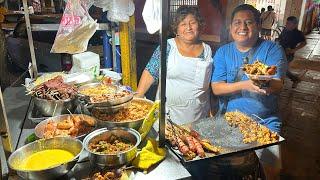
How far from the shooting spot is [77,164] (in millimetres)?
1823

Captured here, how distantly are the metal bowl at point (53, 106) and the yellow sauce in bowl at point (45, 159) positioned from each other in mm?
630

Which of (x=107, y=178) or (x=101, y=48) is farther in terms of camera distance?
(x=101, y=48)

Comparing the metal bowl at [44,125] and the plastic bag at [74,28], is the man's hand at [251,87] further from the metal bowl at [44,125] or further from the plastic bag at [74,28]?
the plastic bag at [74,28]

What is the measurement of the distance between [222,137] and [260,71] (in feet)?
2.65

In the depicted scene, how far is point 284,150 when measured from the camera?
4.79 m

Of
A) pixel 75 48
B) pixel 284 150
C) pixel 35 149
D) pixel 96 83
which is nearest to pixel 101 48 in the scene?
pixel 75 48

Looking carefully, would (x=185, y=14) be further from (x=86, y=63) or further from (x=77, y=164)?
(x=77, y=164)

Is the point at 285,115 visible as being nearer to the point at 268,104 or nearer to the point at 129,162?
the point at 268,104

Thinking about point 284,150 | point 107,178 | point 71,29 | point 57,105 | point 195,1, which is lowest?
point 284,150

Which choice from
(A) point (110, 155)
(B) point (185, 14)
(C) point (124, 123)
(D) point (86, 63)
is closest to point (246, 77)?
(B) point (185, 14)

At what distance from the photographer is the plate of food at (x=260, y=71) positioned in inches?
99.7

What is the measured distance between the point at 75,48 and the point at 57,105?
3.52ft

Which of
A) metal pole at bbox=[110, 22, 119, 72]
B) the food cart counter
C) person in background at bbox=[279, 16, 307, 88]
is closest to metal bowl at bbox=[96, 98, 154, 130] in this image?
the food cart counter

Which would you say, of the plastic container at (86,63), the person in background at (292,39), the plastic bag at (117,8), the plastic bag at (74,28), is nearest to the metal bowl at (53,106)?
the plastic container at (86,63)
